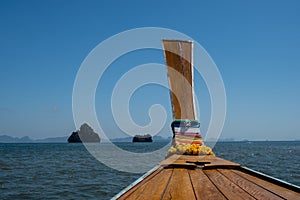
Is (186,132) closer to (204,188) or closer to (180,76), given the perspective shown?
(180,76)

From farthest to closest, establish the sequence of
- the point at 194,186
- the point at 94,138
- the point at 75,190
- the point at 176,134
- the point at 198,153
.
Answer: the point at 94,138 → the point at 75,190 → the point at 176,134 → the point at 198,153 → the point at 194,186

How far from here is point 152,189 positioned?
3670mm

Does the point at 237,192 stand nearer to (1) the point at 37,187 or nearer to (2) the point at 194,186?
(2) the point at 194,186

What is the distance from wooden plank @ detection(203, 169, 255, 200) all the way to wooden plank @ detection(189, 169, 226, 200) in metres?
0.07

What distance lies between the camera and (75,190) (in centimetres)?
1047

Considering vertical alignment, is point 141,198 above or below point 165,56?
below

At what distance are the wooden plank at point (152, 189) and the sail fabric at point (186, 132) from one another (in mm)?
4911

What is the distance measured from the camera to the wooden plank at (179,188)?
3.26 m

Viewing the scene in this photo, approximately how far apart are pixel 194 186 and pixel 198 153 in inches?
175

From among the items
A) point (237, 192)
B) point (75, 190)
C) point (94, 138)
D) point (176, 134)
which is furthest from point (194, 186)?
point (94, 138)

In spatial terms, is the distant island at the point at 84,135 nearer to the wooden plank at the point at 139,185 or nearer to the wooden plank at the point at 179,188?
the wooden plank at the point at 139,185

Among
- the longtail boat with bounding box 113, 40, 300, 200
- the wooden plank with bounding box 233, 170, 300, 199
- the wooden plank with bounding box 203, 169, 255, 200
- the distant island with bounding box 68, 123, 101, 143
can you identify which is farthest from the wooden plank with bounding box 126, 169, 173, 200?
the distant island with bounding box 68, 123, 101, 143

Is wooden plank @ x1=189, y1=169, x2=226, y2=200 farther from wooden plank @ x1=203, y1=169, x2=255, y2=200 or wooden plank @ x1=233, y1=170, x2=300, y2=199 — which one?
wooden plank @ x1=233, y1=170, x2=300, y2=199

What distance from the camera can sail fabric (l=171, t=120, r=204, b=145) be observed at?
9375 millimetres
